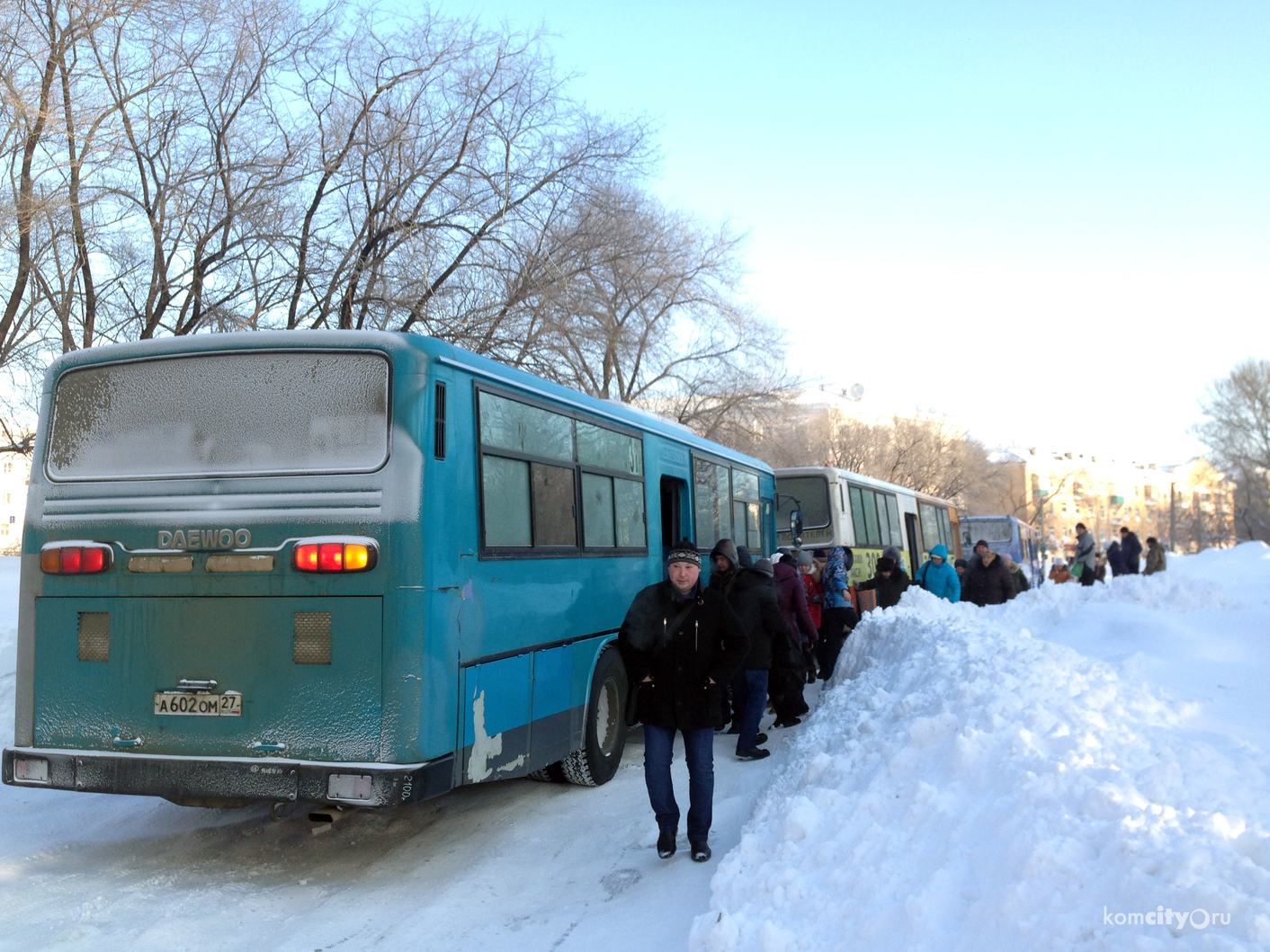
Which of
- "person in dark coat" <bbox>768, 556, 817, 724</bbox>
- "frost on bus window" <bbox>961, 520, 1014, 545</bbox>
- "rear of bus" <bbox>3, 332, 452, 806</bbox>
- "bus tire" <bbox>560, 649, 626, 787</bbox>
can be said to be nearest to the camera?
"rear of bus" <bbox>3, 332, 452, 806</bbox>

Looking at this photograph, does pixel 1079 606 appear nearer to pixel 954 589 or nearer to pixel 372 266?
pixel 954 589

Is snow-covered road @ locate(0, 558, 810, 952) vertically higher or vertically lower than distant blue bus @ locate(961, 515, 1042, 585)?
lower

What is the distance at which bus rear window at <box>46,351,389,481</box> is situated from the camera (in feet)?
20.0

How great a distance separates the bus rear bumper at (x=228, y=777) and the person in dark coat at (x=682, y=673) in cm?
117

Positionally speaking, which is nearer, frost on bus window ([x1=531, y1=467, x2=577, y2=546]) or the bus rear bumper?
the bus rear bumper

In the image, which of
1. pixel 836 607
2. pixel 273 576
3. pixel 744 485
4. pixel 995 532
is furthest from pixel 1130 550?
pixel 995 532

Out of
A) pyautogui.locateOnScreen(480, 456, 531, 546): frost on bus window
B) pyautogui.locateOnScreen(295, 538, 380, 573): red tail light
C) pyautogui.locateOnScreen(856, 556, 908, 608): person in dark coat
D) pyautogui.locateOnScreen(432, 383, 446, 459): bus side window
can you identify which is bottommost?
pyautogui.locateOnScreen(856, 556, 908, 608): person in dark coat

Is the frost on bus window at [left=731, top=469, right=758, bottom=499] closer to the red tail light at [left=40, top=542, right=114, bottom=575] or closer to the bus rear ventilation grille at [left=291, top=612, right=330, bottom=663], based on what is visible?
the bus rear ventilation grille at [left=291, top=612, right=330, bottom=663]

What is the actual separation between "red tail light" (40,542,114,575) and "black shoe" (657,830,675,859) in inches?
138

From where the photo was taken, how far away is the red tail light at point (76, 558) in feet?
20.7

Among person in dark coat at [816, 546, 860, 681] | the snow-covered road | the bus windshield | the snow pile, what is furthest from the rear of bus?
the bus windshield

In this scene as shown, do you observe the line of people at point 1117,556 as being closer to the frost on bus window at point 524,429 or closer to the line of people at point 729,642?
the line of people at point 729,642

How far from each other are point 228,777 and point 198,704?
0.45 metres

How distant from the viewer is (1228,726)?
5664 mm
